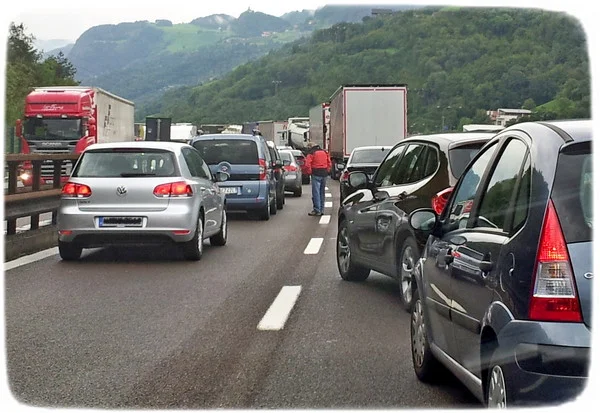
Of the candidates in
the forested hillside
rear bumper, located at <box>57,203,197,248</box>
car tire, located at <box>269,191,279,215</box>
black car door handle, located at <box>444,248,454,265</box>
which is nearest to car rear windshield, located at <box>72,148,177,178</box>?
rear bumper, located at <box>57,203,197,248</box>

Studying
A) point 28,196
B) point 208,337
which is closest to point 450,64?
point 28,196

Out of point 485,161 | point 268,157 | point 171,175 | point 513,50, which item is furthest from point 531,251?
point 513,50

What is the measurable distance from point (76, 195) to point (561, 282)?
9.67 meters

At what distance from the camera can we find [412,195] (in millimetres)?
8961

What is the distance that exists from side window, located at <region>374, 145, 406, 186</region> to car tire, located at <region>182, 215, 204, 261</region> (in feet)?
10.5

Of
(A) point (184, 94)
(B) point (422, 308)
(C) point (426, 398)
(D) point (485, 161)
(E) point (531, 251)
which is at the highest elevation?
(A) point (184, 94)

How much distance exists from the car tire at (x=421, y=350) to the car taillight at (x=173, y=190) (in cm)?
692

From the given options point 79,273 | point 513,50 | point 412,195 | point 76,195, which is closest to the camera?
point 412,195

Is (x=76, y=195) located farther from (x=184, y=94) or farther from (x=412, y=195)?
(x=184, y=94)

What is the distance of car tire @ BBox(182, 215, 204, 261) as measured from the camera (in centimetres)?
1273

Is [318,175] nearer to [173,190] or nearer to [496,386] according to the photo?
[173,190]

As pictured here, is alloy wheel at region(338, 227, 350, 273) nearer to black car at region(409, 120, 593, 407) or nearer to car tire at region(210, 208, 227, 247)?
car tire at region(210, 208, 227, 247)

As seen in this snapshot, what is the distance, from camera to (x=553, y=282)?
371 cm

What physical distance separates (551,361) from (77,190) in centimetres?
972
